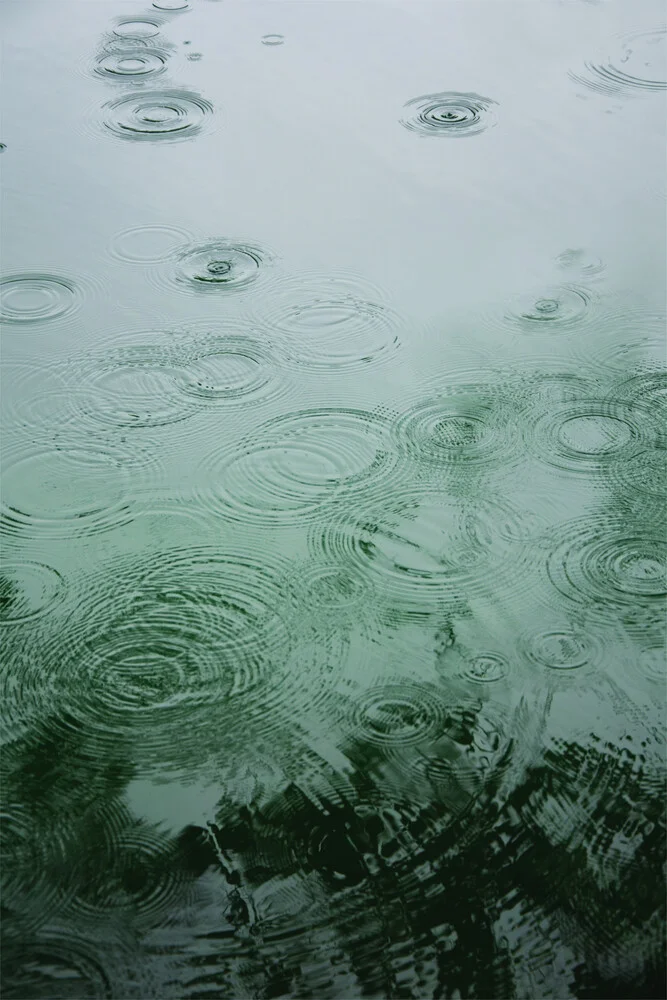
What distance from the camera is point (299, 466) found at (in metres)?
1.26

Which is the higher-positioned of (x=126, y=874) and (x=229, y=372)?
(x=229, y=372)

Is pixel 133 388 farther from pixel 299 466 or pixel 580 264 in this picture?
pixel 580 264

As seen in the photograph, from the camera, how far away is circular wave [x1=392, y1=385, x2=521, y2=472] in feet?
4.17

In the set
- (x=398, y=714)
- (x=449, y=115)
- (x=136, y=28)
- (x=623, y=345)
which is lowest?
(x=398, y=714)

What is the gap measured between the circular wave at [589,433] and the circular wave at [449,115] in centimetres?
79

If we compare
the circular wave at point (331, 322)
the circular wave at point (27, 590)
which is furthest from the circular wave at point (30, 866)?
the circular wave at point (331, 322)

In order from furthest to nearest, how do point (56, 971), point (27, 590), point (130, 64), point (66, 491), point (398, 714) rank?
point (130, 64) < point (66, 491) < point (27, 590) < point (398, 714) < point (56, 971)

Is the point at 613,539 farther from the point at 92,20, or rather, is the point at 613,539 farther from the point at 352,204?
the point at 92,20

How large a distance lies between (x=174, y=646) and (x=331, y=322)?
617 mm

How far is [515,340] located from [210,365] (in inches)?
17.3

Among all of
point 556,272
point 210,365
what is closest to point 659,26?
point 556,272

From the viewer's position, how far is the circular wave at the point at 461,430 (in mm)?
1272

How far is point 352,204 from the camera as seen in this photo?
5.57 ft

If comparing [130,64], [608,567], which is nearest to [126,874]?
[608,567]
